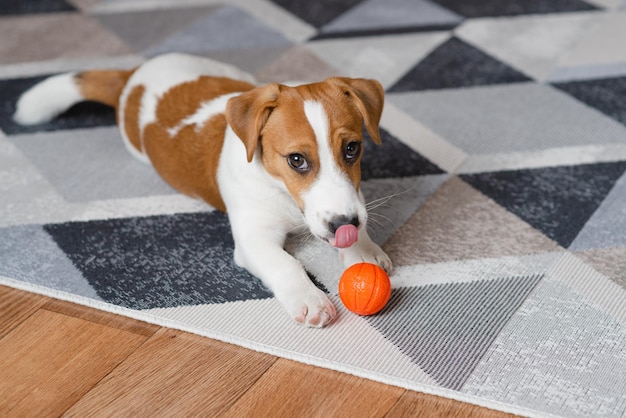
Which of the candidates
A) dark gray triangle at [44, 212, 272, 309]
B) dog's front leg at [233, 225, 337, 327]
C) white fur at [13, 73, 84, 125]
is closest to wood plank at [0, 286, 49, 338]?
dark gray triangle at [44, 212, 272, 309]

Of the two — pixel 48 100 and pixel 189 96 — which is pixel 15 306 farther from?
pixel 48 100

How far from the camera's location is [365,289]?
1649 mm

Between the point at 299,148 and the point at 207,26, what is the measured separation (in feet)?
5.06

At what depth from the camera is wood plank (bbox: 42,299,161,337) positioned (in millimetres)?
1700

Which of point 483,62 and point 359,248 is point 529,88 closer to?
point 483,62

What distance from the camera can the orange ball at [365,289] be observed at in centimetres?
165

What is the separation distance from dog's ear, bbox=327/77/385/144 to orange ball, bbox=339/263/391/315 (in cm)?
30

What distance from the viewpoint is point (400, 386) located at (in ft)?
5.02

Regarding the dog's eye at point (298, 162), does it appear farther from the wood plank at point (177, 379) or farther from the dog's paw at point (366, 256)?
the wood plank at point (177, 379)

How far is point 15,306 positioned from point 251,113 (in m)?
0.64

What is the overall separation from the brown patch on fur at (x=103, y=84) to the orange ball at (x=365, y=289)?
3.23 feet

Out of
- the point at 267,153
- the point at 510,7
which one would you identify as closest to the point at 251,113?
the point at 267,153

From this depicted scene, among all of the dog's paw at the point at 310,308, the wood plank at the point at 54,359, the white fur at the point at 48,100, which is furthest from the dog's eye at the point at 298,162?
the white fur at the point at 48,100

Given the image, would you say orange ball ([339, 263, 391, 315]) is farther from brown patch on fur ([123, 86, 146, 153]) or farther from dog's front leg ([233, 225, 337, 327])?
brown patch on fur ([123, 86, 146, 153])
